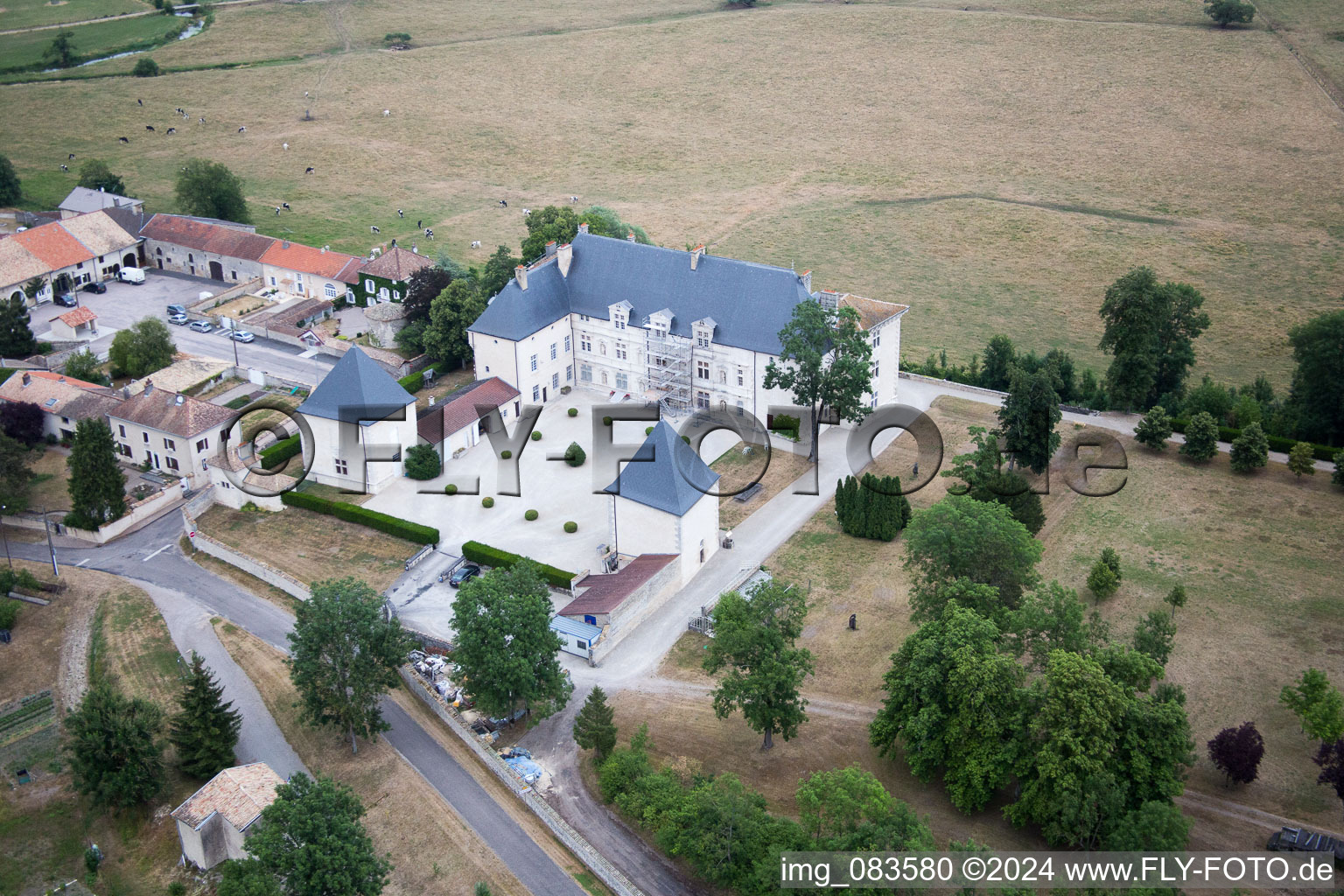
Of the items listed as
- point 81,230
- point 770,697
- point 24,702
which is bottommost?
point 24,702

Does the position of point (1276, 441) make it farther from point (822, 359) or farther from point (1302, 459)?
point (822, 359)

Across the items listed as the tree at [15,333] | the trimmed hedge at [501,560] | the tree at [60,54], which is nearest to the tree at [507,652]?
the trimmed hedge at [501,560]

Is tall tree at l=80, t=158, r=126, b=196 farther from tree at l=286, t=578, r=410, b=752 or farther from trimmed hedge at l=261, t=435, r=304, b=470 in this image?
tree at l=286, t=578, r=410, b=752

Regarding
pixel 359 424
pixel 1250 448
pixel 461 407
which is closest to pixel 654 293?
pixel 461 407

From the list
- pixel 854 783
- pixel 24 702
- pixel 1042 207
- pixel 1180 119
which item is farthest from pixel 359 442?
pixel 1180 119

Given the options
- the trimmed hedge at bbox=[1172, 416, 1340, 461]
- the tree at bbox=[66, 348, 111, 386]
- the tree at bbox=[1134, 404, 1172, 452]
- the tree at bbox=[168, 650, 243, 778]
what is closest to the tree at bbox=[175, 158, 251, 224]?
the tree at bbox=[66, 348, 111, 386]

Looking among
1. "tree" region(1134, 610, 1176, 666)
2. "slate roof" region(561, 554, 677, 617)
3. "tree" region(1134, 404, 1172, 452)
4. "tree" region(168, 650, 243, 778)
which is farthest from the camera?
"tree" region(1134, 404, 1172, 452)

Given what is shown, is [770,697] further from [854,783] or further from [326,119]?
[326,119]
